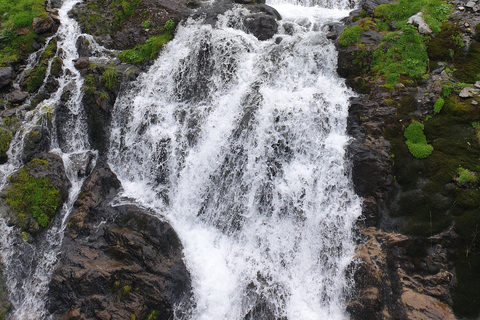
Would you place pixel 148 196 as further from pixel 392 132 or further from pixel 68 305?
pixel 392 132

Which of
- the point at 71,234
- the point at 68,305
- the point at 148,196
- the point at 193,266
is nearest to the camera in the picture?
the point at 68,305

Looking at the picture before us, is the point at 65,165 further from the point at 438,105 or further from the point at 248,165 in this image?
the point at 438,105

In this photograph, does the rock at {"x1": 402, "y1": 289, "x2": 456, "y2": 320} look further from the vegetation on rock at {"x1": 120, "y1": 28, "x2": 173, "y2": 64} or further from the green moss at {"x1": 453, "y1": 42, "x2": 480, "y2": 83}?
the vegetation on rock at {"x1": 120, "y1": 28, "x2": 173, "y2": 64}

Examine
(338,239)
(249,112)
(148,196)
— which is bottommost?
(148,196)

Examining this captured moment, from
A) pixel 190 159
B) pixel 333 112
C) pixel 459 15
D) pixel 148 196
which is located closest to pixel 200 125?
pixel 190 159

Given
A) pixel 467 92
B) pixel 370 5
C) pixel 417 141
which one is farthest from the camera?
pixel 370 5

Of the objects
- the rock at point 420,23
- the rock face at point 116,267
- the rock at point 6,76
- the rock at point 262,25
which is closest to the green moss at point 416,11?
the rock at point 420,23

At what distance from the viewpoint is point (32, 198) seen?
11305mm

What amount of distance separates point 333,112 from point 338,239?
16.7 ft

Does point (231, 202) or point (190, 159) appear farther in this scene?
point (190, 159)

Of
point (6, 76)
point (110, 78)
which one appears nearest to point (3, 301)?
point (110, 78)

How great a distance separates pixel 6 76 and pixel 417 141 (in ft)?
62.0

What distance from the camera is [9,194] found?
1123cm

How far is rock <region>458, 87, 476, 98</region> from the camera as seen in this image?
10031 mm
